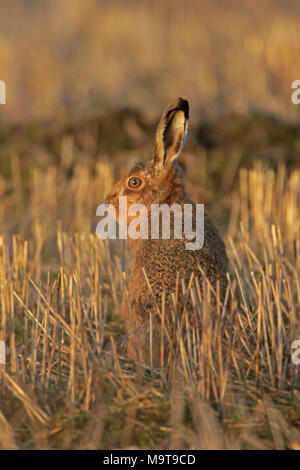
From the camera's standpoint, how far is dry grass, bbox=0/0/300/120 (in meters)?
11.2

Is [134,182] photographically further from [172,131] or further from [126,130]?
[126,130]

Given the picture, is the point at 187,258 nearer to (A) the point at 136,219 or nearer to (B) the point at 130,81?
(A) the point at 136,219

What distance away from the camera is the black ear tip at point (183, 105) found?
4.73 meters

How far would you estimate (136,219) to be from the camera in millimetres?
5281

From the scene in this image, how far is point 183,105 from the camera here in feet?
15.6

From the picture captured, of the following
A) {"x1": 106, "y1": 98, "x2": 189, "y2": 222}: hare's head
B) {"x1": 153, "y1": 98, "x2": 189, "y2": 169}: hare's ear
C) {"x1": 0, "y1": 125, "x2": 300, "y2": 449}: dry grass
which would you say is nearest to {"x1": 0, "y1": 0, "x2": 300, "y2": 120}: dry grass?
{"x1": 106, "y1": 98, "x2": 189, "y2": 222}: hare's head

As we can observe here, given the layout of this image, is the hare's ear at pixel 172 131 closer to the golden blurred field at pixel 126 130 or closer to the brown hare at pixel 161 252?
the brown hare at pixel 161 252

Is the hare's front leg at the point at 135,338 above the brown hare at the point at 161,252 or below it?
below

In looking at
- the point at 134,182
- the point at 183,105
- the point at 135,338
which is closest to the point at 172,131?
the point at 183,105

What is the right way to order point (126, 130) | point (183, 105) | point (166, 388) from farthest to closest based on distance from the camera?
point (126, 130), point (183, 105), point (166, 388)

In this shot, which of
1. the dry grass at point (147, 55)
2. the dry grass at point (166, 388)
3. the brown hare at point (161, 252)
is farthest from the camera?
the dry grass at point (147, 55)

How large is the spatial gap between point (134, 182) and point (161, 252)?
3.15 feet

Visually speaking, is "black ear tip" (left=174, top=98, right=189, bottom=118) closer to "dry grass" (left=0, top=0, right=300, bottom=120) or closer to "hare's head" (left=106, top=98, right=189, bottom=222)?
"hare's head" (left=106, top=98, right=189, bottom=222)

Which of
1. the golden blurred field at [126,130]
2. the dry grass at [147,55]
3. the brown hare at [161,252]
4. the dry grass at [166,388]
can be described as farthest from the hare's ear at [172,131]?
the dry grass at [147,55]
